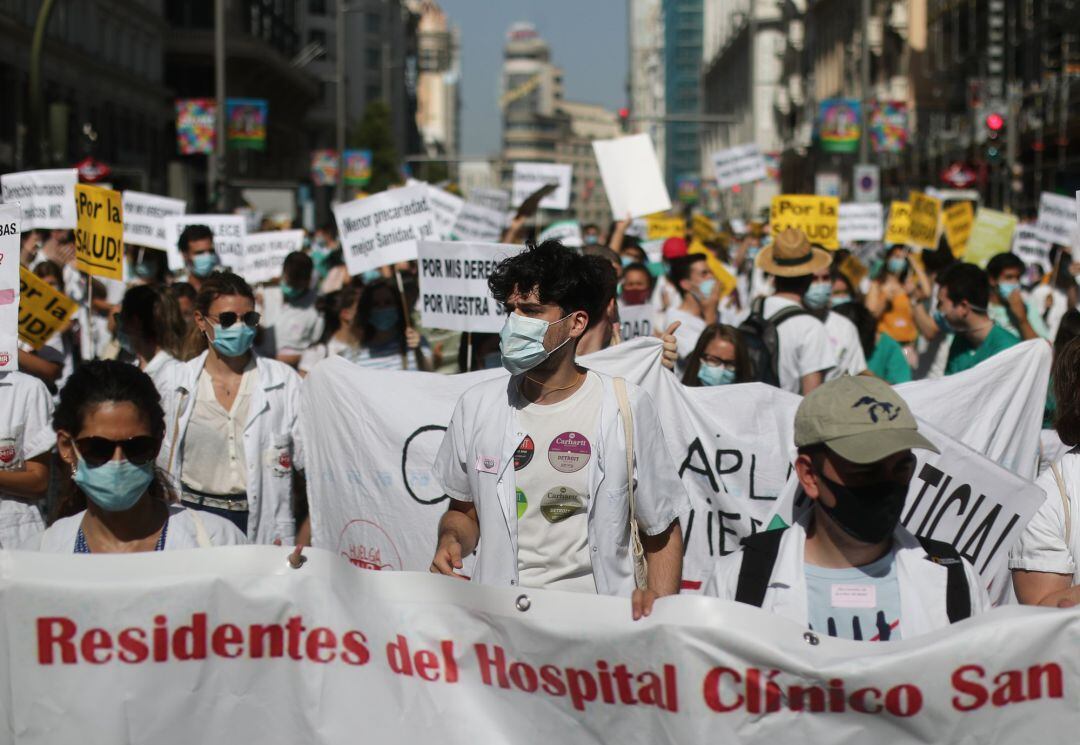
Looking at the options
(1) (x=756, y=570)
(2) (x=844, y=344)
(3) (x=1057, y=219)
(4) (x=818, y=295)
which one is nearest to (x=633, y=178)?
(3) (x=1057, y=219)

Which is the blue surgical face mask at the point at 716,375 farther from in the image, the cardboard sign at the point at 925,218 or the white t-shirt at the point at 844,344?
the cardboard sign at the point at 925,218

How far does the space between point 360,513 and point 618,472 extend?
7.00 feet

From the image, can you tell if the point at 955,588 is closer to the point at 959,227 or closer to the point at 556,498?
the point at 556,498

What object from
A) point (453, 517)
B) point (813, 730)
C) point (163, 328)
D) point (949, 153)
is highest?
point (949, 153)

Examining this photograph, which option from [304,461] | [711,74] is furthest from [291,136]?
[304,461]

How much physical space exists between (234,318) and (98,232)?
329cm

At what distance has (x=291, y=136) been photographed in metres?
77.3

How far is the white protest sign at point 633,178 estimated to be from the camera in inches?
504

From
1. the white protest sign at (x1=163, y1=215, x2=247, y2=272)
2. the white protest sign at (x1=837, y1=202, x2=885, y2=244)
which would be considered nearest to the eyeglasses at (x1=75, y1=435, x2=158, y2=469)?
the white protest sign at (x1=163, y1=215, x2=247, y2=272)

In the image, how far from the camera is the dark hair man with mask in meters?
3.99

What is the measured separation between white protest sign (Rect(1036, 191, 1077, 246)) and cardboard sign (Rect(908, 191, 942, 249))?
1094mm

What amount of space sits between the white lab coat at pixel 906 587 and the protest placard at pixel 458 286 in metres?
4.10

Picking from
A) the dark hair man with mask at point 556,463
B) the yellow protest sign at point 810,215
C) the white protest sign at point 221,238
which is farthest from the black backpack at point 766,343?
the white protest sign at point 221,238

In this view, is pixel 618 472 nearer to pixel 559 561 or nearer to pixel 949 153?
pixel 559 561
